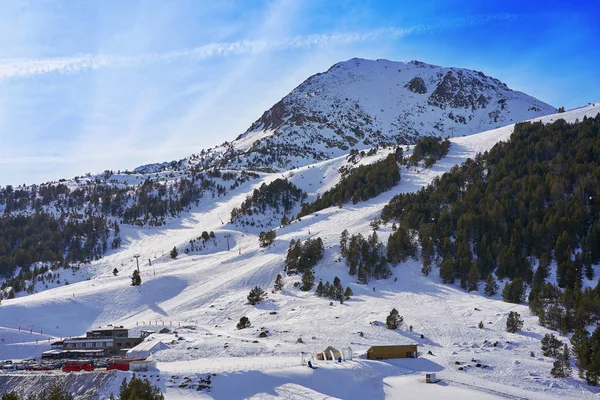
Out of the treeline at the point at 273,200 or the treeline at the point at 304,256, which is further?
the treeline at the point at 273,200

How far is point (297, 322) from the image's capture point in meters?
65.7

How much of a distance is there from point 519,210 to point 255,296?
4324cm

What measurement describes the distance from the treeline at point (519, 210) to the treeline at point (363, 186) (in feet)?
44.6

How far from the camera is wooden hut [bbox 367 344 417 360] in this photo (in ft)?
173

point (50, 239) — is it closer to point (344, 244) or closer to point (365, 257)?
point (344, 244)

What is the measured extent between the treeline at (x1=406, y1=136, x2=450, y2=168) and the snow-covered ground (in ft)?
19.6

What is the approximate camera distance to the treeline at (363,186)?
11638cm

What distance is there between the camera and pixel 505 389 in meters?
45.3

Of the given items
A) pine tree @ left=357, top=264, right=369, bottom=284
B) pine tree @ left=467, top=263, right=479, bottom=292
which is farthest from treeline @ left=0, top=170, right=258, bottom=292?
pine tree @ left=467, top=263, right=479, bottom=292

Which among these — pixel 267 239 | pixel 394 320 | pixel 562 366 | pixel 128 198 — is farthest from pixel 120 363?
pixel 128 198

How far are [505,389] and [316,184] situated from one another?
110171 mm

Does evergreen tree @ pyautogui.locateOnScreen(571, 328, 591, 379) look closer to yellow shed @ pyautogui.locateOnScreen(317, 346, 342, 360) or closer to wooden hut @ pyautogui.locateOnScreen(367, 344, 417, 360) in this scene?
wooden hut @ pyautogui.locateOnScreen(367, 344, 417, 360)

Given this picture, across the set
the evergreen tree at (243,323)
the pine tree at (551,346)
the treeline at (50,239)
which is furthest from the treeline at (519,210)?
the treeline at (50,239)

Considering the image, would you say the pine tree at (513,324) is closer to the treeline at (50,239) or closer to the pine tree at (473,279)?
the pine tree at (473,279)
